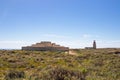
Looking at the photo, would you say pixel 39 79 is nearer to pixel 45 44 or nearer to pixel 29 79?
pixel 29 79

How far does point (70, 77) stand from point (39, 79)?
160cm

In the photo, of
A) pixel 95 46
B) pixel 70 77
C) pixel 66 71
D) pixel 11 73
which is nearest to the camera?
pixel 70 77

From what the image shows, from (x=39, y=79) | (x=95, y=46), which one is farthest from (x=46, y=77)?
(x=95, y=46)

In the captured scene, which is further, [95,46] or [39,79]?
[95,46]

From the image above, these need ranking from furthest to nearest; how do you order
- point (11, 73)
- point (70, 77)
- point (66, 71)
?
point (11, 73)
point (66, 71)
point (70, 77)

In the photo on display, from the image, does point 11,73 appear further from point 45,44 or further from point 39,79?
point 45,44

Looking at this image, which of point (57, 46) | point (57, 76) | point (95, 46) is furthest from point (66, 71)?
point (95, 46)

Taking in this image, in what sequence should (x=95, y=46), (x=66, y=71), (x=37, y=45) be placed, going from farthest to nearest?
(x=95, y=46)
(x=37, y=45)
(x=66, y=71)

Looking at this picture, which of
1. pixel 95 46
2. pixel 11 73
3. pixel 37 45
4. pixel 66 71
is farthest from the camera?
pixel 95 46

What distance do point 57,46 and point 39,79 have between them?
60657mm

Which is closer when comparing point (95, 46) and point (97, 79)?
point (97, 79)

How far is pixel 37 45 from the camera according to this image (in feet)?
230

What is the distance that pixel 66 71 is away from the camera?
10.4 metres

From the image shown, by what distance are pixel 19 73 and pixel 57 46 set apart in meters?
58.7
